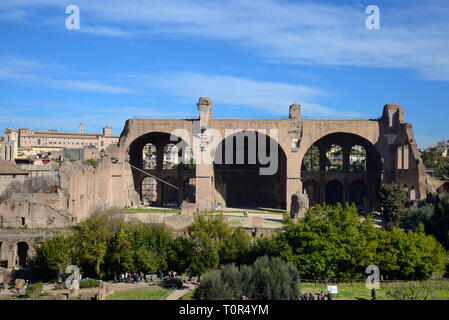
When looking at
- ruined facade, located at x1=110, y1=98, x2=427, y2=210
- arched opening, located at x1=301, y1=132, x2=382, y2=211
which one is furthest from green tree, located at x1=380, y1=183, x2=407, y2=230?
arched opening, located at x1=301, y1=132, x2=382, y2=211

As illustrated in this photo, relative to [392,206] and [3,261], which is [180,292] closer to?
[3,261]

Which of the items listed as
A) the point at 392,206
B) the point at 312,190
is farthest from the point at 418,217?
the point at 312,190

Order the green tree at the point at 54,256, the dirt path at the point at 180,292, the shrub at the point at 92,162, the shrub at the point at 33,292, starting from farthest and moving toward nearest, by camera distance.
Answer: the shrub at the point at 92,162 → the green tree at the point at 54,256 → the shrub at the point at 33,292 → the dirt path at the point at 180,292

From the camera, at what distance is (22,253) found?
31781 millimetres

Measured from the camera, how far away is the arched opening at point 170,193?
170 feet

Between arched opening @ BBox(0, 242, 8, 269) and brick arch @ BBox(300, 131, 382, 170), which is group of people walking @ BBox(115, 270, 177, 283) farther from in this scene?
brick arch @ BBox(300, 131, 382, 170)

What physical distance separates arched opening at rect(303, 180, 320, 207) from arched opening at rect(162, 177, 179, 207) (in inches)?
530

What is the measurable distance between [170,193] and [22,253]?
26.5 m

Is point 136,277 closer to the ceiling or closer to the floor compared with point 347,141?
closer to the floor

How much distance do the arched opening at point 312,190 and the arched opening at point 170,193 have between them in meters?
13.5

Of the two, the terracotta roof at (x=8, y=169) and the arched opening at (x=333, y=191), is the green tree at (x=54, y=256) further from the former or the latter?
the arched opening at (x=333, y=191)

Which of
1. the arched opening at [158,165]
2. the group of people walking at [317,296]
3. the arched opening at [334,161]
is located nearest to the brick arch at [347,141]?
the arched opening at [334,161]

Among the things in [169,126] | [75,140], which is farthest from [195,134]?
[75,140]
